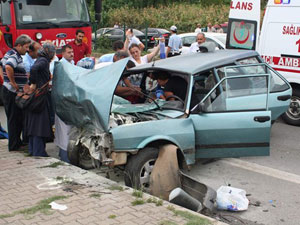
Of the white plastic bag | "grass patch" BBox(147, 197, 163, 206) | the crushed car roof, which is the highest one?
the crushed car roof

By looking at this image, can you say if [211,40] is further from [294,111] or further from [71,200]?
[71,200]

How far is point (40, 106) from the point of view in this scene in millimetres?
6496

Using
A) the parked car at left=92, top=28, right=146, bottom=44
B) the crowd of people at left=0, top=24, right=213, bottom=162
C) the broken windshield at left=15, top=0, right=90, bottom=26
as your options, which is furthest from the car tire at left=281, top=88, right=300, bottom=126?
the parked car at left=92, top=28, right=146, bottom=44

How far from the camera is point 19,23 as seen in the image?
10211 mm

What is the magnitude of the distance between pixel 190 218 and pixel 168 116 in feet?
5.58

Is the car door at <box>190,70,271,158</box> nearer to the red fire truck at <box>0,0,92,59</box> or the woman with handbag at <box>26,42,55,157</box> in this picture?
the woman with handbag at <box>26,42,55,157</box>

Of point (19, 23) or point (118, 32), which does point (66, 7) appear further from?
point (118, 32)

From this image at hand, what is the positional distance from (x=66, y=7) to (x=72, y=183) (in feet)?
21.3

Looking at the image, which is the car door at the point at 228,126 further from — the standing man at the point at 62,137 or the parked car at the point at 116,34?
the parked car at the point at 116,34

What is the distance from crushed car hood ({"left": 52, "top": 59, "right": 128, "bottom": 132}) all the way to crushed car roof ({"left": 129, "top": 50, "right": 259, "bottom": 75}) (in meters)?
0.86

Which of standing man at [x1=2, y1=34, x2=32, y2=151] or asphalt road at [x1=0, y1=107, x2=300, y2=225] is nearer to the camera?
asphalt road at [x1=0, y1=107, x2=300, y2=225]

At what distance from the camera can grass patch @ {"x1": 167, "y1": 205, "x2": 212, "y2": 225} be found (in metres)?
4.38

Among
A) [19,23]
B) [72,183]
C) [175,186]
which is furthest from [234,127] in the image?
[19,23]

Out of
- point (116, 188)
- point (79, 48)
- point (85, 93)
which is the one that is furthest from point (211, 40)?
point (116, 188)
